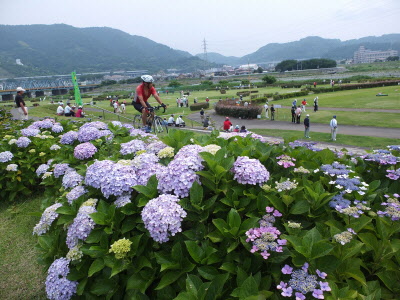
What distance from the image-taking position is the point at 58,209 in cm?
305

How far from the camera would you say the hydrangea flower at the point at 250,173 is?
2.62 m

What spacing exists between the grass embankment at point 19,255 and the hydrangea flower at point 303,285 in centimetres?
323

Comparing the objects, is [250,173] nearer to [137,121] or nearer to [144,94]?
[144,94]

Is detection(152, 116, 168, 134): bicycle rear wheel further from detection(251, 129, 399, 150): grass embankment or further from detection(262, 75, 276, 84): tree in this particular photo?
detection(262, 75, 276, 84): tree

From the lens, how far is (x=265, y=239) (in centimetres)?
209

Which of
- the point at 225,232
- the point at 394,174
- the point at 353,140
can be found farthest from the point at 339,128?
the point at 225,232

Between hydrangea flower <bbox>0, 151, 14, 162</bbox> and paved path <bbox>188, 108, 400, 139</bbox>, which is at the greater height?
hydrangea flower <bbox>0, 151, 14, 162</bbox>

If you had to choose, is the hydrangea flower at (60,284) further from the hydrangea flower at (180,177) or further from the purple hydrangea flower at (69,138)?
the purple hydrangea flower at (69,138)

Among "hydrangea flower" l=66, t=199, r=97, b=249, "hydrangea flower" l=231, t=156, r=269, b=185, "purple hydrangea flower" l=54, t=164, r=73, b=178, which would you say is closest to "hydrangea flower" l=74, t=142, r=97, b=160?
"purple hydrangea flower" l=54, t=164, r=73, b=178

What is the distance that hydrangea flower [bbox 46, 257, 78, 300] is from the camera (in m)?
2.54

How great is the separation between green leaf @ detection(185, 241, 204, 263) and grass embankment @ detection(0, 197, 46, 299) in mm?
2555

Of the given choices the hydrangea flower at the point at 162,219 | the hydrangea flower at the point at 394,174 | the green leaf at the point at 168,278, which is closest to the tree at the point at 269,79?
the hydrangea flower at the point at 394,174

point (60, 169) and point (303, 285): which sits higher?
point (60, 169)

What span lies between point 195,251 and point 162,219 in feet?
1.21
